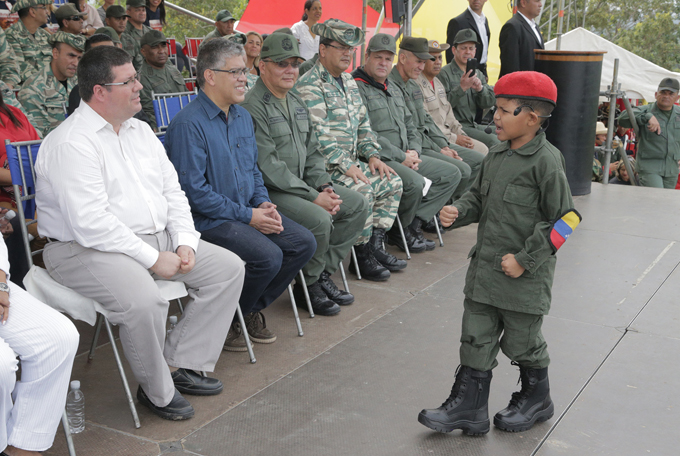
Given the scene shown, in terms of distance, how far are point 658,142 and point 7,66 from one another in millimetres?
7453

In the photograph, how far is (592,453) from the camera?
2.68 metres

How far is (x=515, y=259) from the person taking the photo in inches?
103

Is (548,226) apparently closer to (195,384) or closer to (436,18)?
(195,384)

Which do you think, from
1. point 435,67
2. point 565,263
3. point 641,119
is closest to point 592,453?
point 565,263

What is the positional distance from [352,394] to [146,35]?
469cm

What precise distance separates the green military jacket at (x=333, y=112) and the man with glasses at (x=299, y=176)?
32 cm

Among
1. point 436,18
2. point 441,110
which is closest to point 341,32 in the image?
point 441,110

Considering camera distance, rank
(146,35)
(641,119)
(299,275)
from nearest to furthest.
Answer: (299,275), (146,35), (641,119)

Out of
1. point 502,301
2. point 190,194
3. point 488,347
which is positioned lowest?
point 488,347

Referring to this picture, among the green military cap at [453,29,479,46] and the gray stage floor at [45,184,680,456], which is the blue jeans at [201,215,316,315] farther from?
the green military cap at [453,29,479,46]

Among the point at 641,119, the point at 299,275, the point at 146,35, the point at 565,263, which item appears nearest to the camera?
the point at 299,275

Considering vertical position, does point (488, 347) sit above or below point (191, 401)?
above

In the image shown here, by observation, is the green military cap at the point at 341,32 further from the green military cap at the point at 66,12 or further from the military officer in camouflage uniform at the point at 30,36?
the green military cap at the point at 66,12

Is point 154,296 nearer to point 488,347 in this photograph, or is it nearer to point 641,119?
point 488,347
